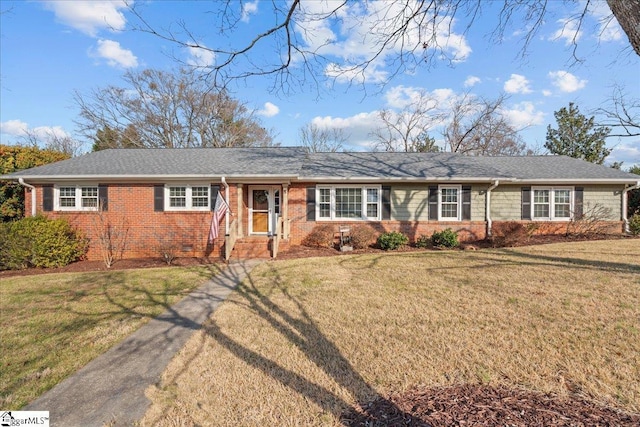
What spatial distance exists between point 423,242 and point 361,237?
2534mm

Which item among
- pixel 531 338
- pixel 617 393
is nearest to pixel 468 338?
pixel 531 338

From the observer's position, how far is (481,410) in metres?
2.56

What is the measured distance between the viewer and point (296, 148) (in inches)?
611

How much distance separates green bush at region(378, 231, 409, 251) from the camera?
37.7 ft

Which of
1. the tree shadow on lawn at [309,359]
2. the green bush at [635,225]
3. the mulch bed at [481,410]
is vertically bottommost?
the tree shadow on lawn at [309,359]

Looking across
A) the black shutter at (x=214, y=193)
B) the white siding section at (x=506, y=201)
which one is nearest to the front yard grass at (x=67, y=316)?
the black shutter at (x=214, y=193)

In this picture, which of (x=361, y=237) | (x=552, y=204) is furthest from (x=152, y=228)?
(x=552, y=204)

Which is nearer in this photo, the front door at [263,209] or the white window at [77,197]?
the white window at [77,197]

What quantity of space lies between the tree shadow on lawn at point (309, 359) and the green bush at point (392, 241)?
6.62 metres

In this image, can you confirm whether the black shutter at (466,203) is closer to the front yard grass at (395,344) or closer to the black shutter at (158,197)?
the front yard grass at (395,344)

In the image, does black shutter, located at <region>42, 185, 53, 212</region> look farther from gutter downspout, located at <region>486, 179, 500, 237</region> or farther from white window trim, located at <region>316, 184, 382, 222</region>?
gutter downspout, located at <region>486, 179, 500, 237</region>

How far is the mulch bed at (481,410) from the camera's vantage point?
95.0 inches

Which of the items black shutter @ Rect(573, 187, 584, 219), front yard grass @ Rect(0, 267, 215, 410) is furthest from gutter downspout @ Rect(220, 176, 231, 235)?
black shutter @ Rect(573, 187, 584, 219)

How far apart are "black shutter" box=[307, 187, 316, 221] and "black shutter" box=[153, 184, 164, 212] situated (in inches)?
221
